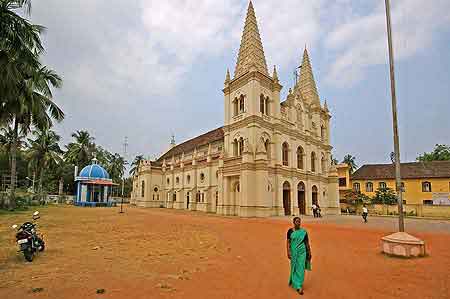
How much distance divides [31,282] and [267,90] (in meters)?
26.3

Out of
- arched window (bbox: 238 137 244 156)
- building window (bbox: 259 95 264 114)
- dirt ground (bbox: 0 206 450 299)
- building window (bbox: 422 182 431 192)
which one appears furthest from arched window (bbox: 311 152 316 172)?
dirt ground (bbox: 0 206 450 299)

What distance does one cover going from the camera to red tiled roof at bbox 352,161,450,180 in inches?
1569

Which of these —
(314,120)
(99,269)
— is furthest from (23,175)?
(99,269)

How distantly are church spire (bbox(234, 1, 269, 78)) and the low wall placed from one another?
24310 mm

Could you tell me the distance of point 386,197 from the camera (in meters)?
38.8

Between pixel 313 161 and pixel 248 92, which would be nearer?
pixel 248 92

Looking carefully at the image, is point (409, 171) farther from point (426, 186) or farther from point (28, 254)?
point (28, 254)

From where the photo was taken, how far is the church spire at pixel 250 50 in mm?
28406

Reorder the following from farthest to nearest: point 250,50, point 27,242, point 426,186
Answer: point 426,186, point 250,50, point 27,242

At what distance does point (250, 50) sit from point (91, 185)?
A: 1240 inches

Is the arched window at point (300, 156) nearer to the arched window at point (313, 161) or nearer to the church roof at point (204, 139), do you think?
the arched window at point (313, 161)

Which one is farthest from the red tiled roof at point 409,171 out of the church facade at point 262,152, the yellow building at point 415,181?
the church facade at point 262,152

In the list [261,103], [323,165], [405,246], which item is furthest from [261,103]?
[405,246]

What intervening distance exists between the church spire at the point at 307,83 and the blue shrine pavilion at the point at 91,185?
32738 mm
